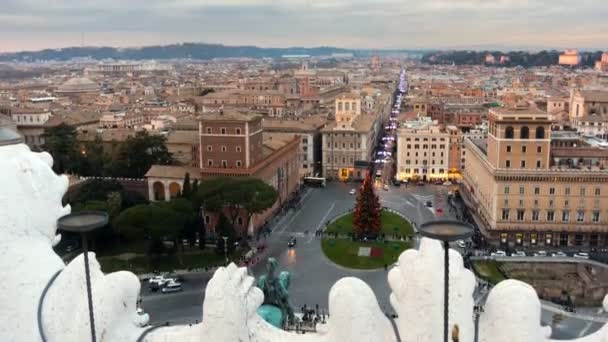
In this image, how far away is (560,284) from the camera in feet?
98.9

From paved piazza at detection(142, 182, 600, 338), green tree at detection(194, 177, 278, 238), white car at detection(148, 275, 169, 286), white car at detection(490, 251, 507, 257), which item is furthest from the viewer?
white car at detection(490, 251, 507, 257)

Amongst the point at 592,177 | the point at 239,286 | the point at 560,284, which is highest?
the point at 239,286

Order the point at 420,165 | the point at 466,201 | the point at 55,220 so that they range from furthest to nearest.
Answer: the point at 420,165, the point at 466,201, the point at 55,220

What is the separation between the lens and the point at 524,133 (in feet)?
120

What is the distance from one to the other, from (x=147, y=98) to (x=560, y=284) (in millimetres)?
76674

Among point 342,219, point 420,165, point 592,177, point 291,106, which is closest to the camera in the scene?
point 592,177

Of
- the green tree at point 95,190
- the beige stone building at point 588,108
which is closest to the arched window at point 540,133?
the green tree at point 95,190

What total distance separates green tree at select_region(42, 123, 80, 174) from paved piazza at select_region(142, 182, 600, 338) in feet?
51.6

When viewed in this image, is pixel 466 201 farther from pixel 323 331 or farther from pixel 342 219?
pixel 323 331

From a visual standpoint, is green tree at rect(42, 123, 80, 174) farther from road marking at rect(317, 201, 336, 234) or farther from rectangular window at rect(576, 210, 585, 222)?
rectangular window at rect(576, 210, 585, 222)

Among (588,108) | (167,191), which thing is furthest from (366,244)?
(588,108)

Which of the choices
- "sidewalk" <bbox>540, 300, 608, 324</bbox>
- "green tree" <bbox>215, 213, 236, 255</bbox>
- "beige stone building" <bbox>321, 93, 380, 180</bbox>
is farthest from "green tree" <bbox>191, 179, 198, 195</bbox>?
"beige stone building" <bbox>321, 93, 380, 180</bbox>

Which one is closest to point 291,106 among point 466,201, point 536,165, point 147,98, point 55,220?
point 147,98

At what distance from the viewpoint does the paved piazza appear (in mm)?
25016
